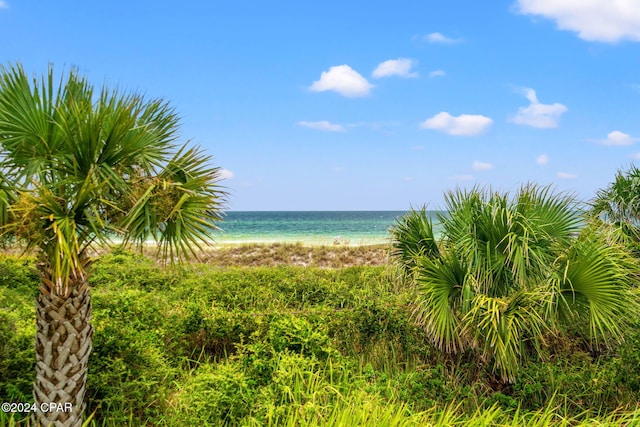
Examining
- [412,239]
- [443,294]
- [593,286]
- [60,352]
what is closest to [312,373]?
[443,294]

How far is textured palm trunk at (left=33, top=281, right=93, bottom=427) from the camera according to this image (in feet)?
12.8

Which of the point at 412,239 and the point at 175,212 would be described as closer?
the point at 175,212

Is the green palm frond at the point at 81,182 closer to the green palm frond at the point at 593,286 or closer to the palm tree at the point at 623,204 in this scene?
the green palm frond at the point at 593,286

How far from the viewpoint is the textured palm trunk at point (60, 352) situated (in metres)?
3.91

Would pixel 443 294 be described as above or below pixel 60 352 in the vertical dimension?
above

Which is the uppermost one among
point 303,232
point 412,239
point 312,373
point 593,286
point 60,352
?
point 412,239

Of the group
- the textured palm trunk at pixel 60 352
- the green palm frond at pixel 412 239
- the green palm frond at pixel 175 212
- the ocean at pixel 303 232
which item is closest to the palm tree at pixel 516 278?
the green palm frond at pixel 412 239

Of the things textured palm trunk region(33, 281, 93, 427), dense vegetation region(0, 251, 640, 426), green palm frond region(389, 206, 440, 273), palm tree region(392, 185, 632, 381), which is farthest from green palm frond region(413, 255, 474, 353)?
textured palm trunk region(33, 281, 93, 427)

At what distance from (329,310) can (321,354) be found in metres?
1.78

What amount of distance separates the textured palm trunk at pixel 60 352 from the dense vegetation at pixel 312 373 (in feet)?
0.94

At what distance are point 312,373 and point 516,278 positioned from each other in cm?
262

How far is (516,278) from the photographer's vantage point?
5.47 meters

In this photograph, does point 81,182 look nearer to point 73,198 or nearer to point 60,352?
point 73,198

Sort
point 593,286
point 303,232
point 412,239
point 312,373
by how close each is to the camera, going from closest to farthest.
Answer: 1. point 312,373
2. point 593,286
3. point 412,239
4. point 303,232
